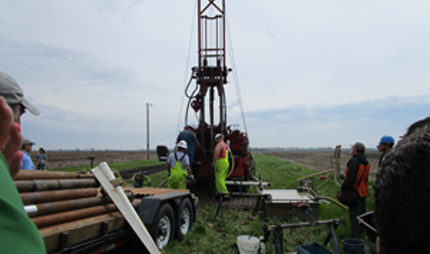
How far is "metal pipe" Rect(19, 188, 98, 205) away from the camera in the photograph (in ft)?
9.91

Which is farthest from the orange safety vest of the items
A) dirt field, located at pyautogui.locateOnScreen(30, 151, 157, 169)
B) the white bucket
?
dirt field, located at pyautogui.locateOnScreen(30, 151, 157, 169)

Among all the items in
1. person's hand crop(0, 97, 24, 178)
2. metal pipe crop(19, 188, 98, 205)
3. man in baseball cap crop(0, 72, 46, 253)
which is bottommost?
metal pipe crop(19, 188, 98, 205)

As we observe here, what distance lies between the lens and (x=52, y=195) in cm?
333

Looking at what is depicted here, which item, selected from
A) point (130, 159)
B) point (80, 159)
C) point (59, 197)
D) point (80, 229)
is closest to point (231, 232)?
point (80, 229)

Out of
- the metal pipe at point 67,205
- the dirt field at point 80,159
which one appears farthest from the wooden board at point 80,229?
the dirt field at point 80,159

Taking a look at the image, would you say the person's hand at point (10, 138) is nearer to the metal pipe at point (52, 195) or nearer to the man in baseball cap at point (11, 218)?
the man in baseball cap at point (11, 218)

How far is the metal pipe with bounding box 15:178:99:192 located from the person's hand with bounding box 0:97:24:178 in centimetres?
247

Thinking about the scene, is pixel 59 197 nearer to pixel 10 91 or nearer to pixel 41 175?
pixel 41 175

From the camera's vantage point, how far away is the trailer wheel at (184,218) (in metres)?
5.70

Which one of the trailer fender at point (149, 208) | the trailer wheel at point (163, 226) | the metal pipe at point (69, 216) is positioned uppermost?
the metal pipe at point (69, 216)

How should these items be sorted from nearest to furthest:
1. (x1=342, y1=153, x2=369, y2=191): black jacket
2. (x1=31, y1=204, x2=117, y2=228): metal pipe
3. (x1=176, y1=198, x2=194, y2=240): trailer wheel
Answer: (x1=31, y1=204, x2=117, y2=228): metal pipe
(x1=176, y1=198, x2=194, y2=240): trailer wheel
(x1=342, y1=153, x2=369, y2=191): black jacket

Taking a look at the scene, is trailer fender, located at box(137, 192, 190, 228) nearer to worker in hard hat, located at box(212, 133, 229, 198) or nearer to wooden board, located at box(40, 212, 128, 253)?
wooden board, located at box(40, 212, 128, 253)

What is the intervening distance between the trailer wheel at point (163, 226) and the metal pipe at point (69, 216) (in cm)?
84

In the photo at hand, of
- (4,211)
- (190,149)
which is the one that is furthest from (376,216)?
(190,149)
